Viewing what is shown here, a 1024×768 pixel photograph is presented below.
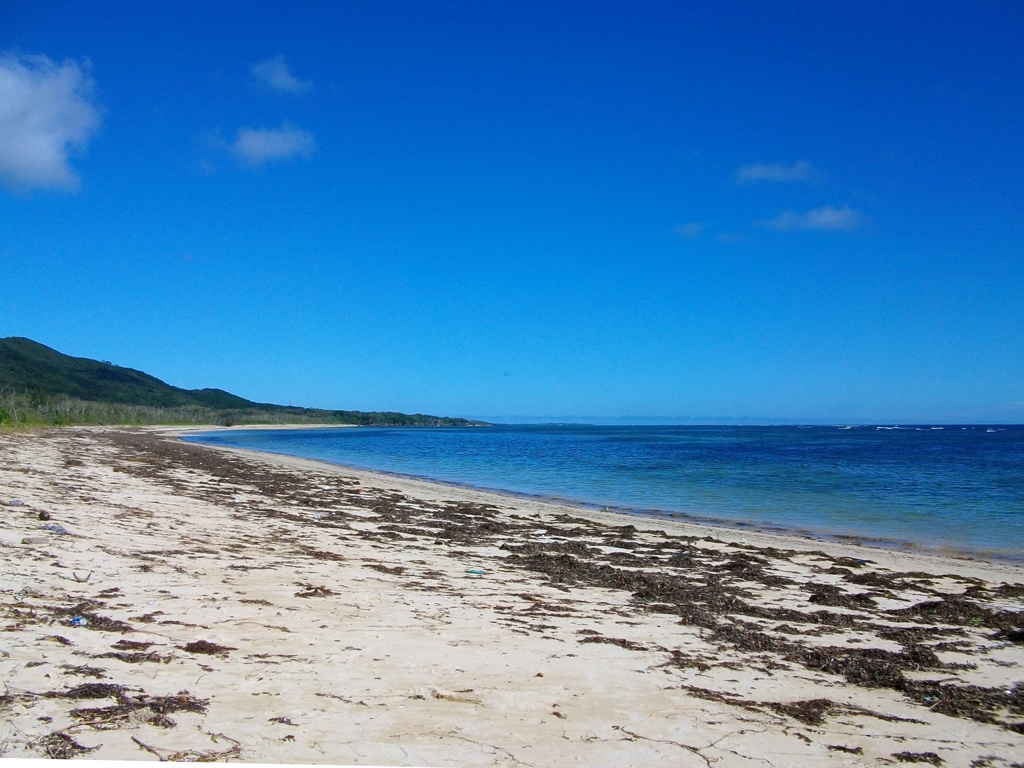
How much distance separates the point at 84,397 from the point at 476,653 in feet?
525

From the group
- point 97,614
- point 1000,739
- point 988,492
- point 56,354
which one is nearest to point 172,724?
point 97,614

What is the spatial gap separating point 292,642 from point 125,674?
142cm

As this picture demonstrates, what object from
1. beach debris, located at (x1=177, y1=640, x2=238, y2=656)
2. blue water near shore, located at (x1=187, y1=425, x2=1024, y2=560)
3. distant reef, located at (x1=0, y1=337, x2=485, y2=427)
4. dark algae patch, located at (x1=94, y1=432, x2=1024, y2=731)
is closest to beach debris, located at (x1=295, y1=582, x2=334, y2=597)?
dark algae patch, located at (x1=94, y1=432, x2=1024, y2=731)

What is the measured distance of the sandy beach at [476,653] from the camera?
4.37m

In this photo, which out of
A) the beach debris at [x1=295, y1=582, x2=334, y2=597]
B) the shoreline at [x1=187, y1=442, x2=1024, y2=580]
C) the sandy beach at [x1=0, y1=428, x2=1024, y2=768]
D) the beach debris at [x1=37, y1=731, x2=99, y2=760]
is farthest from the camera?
the shoreline at [x1=187, y1=442, x2=1024, y2=580]

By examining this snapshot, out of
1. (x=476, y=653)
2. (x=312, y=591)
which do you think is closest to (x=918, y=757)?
(x=476, y=653)

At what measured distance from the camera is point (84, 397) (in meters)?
139

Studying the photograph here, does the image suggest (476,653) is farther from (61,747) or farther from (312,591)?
(61,747)

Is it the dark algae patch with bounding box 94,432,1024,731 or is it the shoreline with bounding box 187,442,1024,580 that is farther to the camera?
the shoreline with bounding box 187,442,1024,580

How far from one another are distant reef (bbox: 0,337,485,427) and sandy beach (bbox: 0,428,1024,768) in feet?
186

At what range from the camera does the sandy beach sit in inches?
172

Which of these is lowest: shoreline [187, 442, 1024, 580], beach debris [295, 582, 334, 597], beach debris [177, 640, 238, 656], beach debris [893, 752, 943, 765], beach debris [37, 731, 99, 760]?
shoreline [187, 442, 1024, 580]

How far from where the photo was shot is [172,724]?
4.22m

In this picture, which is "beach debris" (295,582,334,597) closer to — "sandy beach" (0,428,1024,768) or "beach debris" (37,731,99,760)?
"sandy beach" (0,428,1024,768)
